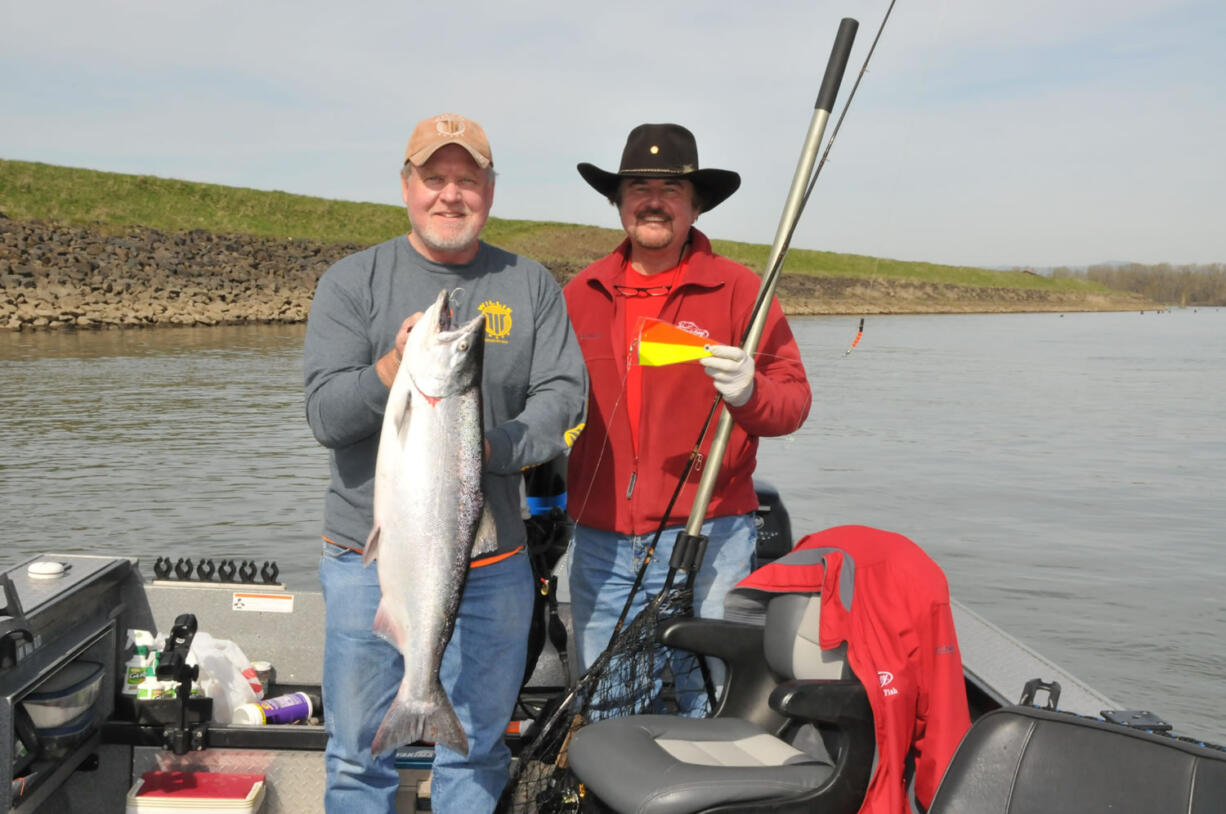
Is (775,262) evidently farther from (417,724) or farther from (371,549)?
(417,724)

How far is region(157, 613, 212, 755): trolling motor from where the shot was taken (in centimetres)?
358

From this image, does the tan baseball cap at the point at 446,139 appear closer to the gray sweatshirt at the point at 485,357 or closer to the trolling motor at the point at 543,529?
the gray sweatshirt at the point at 485,357

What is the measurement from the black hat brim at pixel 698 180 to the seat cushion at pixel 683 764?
1775mm

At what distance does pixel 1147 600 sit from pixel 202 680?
326 inches

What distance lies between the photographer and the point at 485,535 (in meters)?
2.88

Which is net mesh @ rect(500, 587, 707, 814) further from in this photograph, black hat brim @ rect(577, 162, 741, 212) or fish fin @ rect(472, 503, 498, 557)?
black hat brim @ rect(577, 162, 741, 212)

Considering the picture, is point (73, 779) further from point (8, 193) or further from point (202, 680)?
point (8, 193)

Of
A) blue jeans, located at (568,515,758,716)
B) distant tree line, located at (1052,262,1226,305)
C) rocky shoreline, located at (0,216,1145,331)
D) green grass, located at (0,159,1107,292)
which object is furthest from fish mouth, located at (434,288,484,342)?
distant tree line, located at (1052,262,1226,305)

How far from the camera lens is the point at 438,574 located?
2.72m

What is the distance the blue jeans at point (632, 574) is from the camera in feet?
12.2

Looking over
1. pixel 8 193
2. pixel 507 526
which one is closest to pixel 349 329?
pixel 507 526

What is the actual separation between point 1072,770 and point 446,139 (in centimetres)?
214

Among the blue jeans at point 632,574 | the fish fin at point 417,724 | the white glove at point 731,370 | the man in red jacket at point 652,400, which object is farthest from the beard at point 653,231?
the fish fin at point 417,724

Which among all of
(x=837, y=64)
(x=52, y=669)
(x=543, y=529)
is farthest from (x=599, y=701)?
(x=837, y=64)
